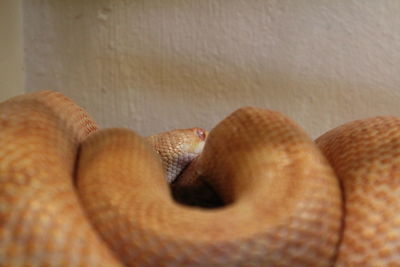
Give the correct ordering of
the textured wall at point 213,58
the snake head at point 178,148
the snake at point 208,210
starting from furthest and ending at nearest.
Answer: the textured wall at point 213,58, the snake head at point 178,148, the snake at point 208,210

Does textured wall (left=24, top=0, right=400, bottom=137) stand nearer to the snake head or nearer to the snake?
the snake head

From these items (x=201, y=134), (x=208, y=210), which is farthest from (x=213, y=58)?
(x=208, y=210)

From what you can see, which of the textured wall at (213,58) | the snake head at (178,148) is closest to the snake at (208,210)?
the snake head at (178,148)

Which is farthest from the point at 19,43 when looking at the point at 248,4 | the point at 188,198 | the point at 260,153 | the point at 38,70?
the point at 260,153

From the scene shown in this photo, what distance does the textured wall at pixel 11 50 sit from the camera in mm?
1197

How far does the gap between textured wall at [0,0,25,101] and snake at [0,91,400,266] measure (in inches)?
28.6

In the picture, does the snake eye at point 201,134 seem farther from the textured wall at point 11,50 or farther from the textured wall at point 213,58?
the textured wall at point 11,50

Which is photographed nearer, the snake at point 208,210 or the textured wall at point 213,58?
the snake at point 208,210

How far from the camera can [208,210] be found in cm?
44

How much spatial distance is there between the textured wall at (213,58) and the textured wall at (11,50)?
0.03 m

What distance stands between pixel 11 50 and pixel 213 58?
0.49 metres

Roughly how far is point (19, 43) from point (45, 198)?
3.31 feet

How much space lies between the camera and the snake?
37 centimetres

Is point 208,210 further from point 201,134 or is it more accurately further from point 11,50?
point 11,50
